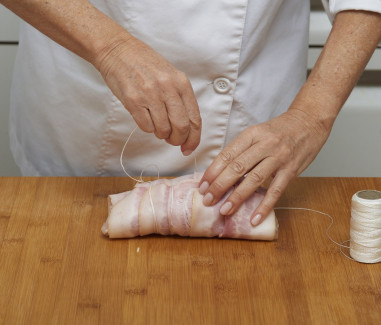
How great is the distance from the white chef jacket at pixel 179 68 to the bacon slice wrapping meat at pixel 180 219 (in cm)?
20

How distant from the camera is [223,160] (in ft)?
4.09

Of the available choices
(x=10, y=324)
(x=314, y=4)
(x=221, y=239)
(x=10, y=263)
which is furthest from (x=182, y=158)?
(x=314, y=4)

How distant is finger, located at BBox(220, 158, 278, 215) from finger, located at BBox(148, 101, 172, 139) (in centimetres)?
17

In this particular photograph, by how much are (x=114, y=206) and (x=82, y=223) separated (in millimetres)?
66

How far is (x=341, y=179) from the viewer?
141 centimetres

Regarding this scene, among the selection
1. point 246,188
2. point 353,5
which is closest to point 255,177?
point 246,188

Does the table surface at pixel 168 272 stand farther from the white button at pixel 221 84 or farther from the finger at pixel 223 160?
the white button at pixel 221 84

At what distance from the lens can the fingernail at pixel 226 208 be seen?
1237 millimetres

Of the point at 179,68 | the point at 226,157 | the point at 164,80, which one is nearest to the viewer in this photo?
the point at 164,80

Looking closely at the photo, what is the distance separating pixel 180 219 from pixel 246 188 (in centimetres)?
13

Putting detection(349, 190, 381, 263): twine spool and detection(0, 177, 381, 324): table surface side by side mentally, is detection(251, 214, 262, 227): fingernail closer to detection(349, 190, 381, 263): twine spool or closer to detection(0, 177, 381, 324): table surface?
detection(0, 177, 381, 324): table surface

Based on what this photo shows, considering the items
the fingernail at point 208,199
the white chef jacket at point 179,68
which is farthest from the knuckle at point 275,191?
the white chef jacket at point 179,68

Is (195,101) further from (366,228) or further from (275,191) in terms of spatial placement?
(366,228)

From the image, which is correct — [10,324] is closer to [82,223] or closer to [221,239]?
[82,223]
